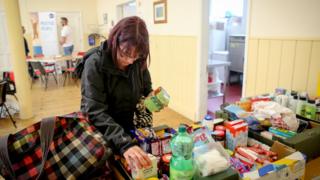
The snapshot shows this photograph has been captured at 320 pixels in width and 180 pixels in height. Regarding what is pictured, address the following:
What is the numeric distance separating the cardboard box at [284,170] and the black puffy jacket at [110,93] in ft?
1.63

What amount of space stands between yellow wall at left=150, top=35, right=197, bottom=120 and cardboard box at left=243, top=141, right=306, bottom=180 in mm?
2466

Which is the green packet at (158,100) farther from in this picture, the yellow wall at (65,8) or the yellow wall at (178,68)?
the yellow wall at (65,8)

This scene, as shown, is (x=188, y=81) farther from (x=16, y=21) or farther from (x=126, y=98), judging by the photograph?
(x=16, y=21)

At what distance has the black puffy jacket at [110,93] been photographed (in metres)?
1.06

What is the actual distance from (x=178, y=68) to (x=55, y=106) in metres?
2.47

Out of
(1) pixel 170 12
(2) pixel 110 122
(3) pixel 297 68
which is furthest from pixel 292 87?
(1) pixel 170 12

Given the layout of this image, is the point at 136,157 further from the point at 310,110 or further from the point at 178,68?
the point at 178,68

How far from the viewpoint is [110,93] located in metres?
1.23

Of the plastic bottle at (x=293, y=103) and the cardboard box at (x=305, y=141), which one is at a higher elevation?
the plastic bottle at (x=293, y=103)

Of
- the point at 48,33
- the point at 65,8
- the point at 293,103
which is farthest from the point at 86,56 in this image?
the point at 65,8

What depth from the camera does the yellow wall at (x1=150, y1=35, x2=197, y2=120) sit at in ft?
11.6

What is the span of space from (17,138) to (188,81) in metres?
2.89

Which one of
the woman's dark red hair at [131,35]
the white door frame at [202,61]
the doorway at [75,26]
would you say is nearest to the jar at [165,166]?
the woman's dark red hair at [131,35]

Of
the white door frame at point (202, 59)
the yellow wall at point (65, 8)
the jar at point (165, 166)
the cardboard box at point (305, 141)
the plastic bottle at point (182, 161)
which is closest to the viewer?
the plastic bottle at point (182, 161)
